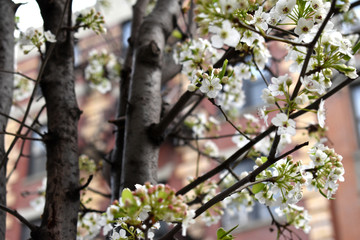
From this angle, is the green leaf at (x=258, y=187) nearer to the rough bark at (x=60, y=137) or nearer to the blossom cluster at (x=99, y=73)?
the rough bark at (x=60, y=137)

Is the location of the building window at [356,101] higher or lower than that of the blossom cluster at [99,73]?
higher

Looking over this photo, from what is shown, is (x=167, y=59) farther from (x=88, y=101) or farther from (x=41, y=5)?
(x=88, y=101)

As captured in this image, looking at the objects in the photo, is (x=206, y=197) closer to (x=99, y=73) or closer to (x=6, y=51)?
(x=6, y=51)

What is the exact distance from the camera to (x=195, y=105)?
249 centimetres

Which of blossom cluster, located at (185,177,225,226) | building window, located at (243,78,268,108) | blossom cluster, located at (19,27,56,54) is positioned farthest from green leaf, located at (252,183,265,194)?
building window, located at (243,78,268,108)

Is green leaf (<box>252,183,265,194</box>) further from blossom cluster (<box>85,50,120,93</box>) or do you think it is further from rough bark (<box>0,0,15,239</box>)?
blossom cluster (<box>85,50,120,93</box>)

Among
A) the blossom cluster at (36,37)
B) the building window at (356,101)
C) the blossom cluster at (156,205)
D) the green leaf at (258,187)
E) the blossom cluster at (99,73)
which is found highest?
the building window at (356,101)

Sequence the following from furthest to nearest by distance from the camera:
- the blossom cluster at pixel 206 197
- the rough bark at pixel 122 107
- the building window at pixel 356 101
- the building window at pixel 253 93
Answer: the building window at pixel 253 93 < the building window at pixel 356 101 < the blossom cluster at pixel 206 197 < the rough bark at pixel 122 107

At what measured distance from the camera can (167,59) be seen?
121 inches

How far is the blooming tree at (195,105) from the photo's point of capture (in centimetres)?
142

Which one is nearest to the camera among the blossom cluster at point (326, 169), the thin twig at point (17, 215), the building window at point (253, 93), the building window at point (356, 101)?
the blossom cluster at point (326, 169)

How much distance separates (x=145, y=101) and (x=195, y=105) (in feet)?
0.83

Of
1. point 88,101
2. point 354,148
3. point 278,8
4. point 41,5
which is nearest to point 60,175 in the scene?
point 41,5

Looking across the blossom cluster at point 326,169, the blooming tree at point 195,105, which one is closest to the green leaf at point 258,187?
the blooming tree at point 195,105
